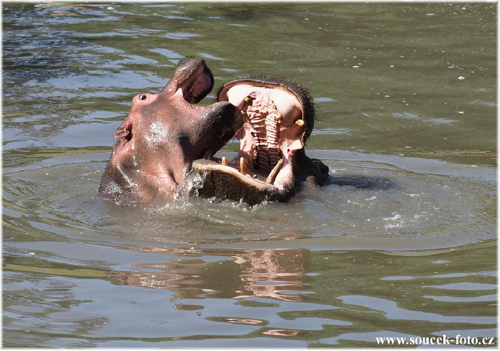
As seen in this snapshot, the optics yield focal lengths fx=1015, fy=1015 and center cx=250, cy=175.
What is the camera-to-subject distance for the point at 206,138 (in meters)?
6.85

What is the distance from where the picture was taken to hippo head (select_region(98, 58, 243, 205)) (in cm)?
684

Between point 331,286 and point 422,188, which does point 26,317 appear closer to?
point 331,286

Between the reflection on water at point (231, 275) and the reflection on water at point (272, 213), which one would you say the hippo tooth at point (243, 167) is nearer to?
the reflection on water at point (272, 213)

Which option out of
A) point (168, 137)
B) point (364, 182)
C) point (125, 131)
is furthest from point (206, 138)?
point (364, 182)

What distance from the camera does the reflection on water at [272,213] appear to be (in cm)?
519

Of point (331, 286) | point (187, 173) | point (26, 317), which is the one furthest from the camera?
point (187, 173)

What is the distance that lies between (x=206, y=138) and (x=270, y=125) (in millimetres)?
555

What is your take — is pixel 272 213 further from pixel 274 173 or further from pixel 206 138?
pixel 206 138

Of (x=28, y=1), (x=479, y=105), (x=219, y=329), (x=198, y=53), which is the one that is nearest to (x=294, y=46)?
(x=198, y=53)

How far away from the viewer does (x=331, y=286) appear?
567 centimetres

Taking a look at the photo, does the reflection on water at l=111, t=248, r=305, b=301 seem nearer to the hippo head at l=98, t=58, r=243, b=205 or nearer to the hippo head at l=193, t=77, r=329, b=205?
the hippo head at l=193, t=77, r=329, b=205

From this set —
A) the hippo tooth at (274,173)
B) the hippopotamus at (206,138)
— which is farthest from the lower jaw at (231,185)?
the hippo tooth at (274,173)

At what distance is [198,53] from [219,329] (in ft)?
27.2

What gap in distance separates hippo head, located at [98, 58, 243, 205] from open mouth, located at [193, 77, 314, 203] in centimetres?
17
